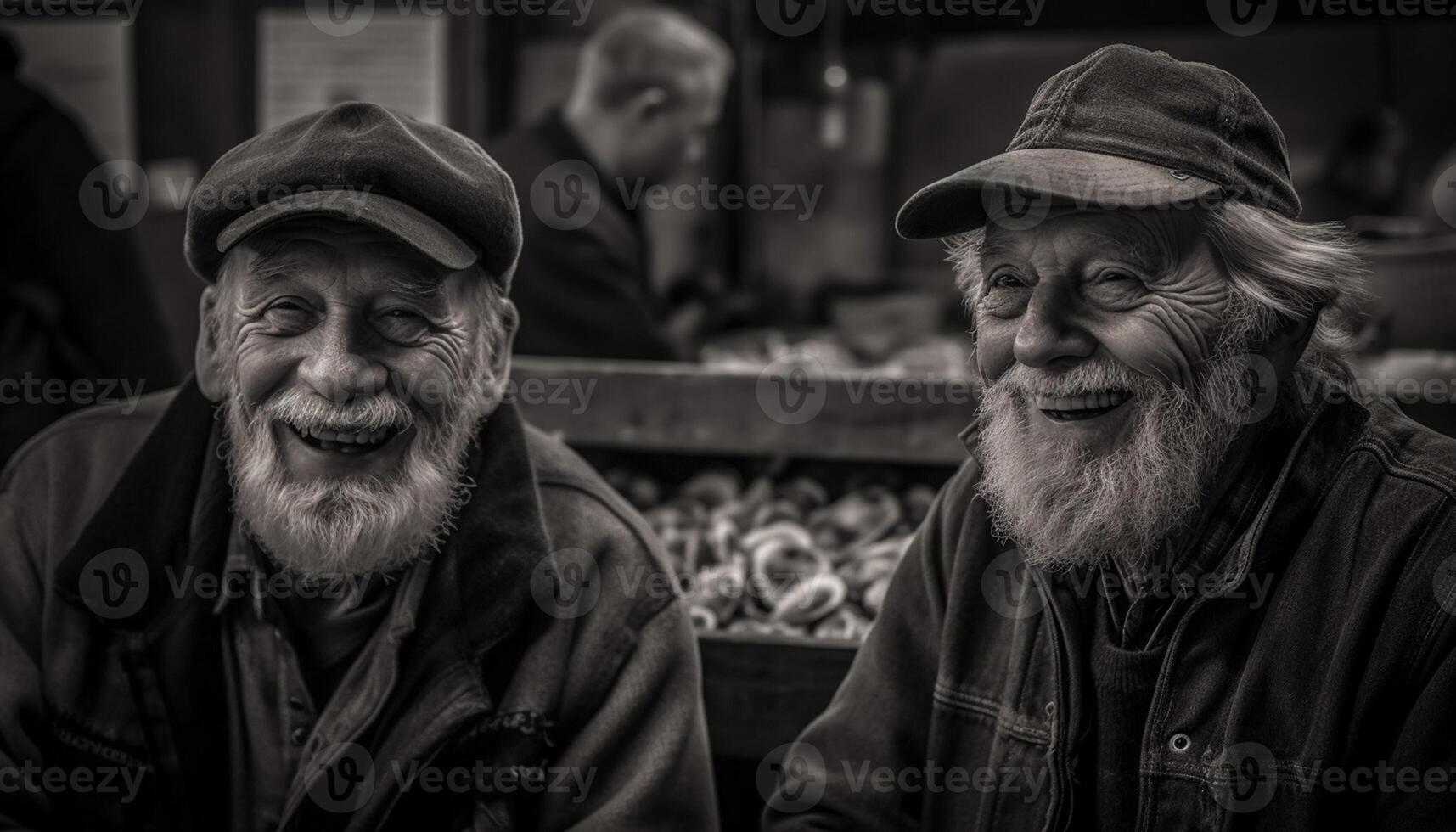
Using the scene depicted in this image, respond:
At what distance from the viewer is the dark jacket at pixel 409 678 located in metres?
2.03

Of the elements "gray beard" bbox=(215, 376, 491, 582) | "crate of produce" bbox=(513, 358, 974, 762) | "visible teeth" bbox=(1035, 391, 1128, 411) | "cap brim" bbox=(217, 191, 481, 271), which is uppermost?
"cap brim" bbox=(217, 191, 481, 271)

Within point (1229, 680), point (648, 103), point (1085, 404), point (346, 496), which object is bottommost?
point (1229, 680)

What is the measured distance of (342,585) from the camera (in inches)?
84.9

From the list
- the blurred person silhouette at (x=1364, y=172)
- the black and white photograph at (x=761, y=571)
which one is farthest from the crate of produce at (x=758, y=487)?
the blurred person silhouette at (x=1364, y=172)

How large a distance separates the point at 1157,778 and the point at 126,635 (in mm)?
1584

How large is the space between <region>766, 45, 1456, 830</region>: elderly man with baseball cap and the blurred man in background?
7.52ft

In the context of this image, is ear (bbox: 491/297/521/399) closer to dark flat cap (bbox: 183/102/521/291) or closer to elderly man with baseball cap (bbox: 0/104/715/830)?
elderly man with baseball cap (bbox: 0/104/715/830)

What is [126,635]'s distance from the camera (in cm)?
208

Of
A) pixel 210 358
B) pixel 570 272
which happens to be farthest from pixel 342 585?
pixel 570 272

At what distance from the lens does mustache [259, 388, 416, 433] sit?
1.99m

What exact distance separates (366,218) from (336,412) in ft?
0.97

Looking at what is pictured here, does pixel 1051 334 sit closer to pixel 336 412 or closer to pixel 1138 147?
pixel 1138 147

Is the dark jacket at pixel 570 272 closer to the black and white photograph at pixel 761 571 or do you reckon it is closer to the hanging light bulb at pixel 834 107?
the black and white photograph at pixel 761 571

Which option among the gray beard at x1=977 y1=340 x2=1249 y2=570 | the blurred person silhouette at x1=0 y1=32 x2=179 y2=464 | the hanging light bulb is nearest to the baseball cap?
the gray beard at x1=977 y1=340 x2=1249 y2=570
